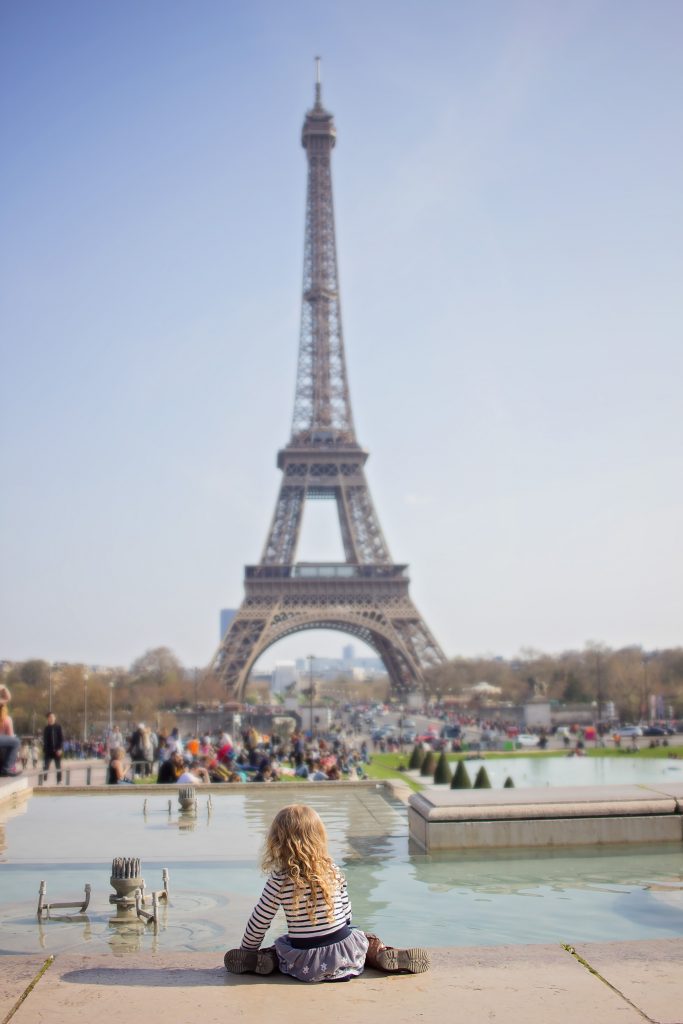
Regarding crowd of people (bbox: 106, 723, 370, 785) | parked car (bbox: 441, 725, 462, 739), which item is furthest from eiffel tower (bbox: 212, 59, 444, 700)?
crowd of people (bbox: 106, 723, 370, 785)

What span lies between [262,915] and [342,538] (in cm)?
8102

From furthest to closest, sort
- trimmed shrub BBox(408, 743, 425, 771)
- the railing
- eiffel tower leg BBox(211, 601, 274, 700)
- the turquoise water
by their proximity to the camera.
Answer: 1. eiffel tower leg BBox(211, 601, 274, 700)
2. trimmed shrub BBox(408, 743, 425, 771)
3. the railing
4. the turquoise water

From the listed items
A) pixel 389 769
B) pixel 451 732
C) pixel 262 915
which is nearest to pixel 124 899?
pixel 262 915

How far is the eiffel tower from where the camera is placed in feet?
256

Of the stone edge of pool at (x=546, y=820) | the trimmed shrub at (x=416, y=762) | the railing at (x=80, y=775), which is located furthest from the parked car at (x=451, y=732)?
the stone edge of pool at (x=546, y=820)

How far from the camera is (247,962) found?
487cm

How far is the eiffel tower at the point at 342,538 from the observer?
78.1 meters

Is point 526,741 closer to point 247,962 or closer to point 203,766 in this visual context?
point 203,766

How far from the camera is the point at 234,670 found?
75562mm

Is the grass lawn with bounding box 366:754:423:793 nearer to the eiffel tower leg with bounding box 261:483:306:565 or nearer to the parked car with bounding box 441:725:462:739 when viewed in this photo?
the parked car with bounding box 441:725:462:739

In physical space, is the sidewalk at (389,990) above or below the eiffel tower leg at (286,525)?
below

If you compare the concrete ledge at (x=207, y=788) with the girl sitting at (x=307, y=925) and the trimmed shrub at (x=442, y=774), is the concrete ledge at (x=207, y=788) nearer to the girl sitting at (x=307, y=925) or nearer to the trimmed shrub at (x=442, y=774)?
the girl sitting at (x=307, y=925)

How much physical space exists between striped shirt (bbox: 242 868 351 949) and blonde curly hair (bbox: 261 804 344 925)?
0.07 feet

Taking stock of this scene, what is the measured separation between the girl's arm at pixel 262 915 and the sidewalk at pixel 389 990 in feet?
Answer: 0.53
